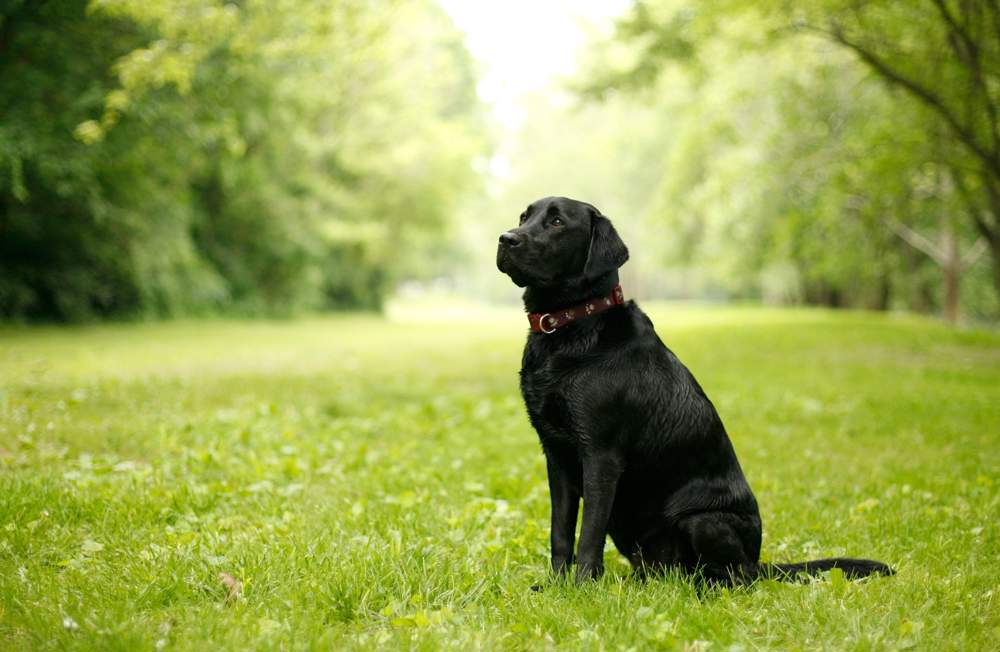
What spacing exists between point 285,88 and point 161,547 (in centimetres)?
2359

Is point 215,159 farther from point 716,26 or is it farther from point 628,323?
point 628,323

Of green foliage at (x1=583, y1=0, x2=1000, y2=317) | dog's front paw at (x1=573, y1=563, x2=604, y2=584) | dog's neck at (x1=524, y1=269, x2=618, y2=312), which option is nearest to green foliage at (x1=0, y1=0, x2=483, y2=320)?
green foliage at (x1=583, y1=0, x2=1000, y2=317)

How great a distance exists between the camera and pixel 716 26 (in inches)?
601

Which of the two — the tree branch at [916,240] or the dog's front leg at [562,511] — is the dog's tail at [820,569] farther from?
the tree branch at [916,240]

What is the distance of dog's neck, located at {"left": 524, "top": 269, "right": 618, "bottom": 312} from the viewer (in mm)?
3834

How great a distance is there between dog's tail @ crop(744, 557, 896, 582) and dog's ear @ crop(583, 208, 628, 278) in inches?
64.6

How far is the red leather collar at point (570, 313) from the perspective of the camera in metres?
3.80

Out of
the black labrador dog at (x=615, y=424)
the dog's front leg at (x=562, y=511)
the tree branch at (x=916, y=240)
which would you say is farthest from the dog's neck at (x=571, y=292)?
the tree branch at (x=916, y=240)

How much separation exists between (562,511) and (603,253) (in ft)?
4.30

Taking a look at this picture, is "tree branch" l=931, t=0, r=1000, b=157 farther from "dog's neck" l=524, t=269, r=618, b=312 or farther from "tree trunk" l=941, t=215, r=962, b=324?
"tree trunk" l=941, t=215, r=962, b=324

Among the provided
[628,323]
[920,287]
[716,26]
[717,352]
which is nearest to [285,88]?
[716,26]

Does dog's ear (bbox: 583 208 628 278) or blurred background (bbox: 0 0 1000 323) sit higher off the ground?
blurred background (bbox: 0 0 1000 323)

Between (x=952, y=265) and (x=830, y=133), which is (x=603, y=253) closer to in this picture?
(x=830, y=133)

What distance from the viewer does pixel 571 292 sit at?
3844mm
